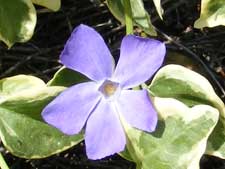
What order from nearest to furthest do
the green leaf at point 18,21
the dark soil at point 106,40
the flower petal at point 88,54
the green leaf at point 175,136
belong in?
the flower petal at point 88,54 → the green leaf at point 175,136 → the green leaf at point 18,21 → the dark soil at point 106,40

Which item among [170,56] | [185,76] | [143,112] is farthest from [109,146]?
[170,56]

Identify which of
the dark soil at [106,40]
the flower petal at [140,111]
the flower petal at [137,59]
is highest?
the flower petal at [137,59]

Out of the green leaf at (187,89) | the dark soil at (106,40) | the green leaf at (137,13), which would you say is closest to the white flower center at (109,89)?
the green leaf at (187,89)

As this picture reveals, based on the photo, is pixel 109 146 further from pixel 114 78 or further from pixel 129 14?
pixel 129 14

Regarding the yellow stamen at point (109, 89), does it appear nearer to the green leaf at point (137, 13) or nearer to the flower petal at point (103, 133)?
the flower petal at point (103, 133)

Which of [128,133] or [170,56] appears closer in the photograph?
[128,133]

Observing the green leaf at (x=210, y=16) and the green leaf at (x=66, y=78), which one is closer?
the green leaf at (x=66, y=78)

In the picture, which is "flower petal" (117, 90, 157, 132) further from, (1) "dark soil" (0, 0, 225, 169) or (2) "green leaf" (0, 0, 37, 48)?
(1) "dark soil" (0, 0, 225, 169)

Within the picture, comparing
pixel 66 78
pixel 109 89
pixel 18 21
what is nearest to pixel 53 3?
pixel 18 21
